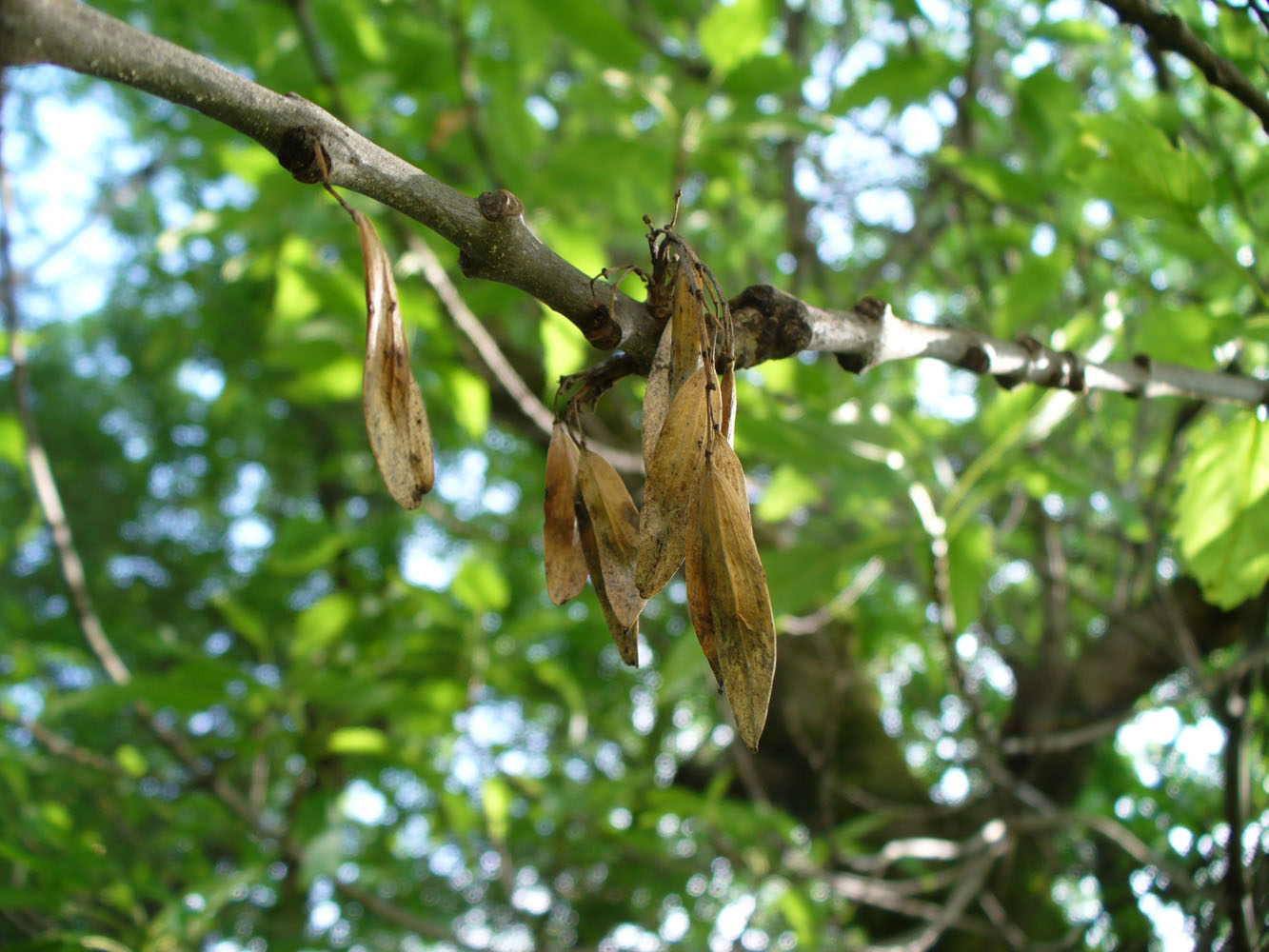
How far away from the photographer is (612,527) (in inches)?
21.9

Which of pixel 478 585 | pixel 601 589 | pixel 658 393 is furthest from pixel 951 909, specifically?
pixel 658 393

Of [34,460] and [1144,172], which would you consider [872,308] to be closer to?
[1144,172]

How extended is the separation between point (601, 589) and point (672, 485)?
0.44 feet

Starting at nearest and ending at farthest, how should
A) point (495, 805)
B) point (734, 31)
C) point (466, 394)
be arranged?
point (734, 31)
point (466, 394)
point (495, 805)

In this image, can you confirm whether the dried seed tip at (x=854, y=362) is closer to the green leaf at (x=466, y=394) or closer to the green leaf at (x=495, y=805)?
the green leaf at (x=466, y=394)

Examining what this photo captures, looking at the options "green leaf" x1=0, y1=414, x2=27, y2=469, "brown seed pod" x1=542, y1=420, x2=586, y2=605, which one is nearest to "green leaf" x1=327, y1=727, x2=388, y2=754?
"green leaf" x1=0, y1=414, x2=27, y2=469

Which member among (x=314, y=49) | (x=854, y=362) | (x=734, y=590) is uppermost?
(x=314, y=49)

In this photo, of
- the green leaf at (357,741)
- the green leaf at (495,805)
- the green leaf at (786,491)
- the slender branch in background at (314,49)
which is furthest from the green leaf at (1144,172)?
the green leaf at (495,805)

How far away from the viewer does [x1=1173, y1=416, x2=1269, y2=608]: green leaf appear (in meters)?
0.88

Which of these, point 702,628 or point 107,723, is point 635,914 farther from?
point 107,723

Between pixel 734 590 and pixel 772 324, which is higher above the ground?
pixel 772 324

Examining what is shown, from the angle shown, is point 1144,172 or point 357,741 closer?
point 1144,172

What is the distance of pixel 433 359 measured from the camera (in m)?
1.88

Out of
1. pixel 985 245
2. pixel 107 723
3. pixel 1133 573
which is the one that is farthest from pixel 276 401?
pixel 1133 573
